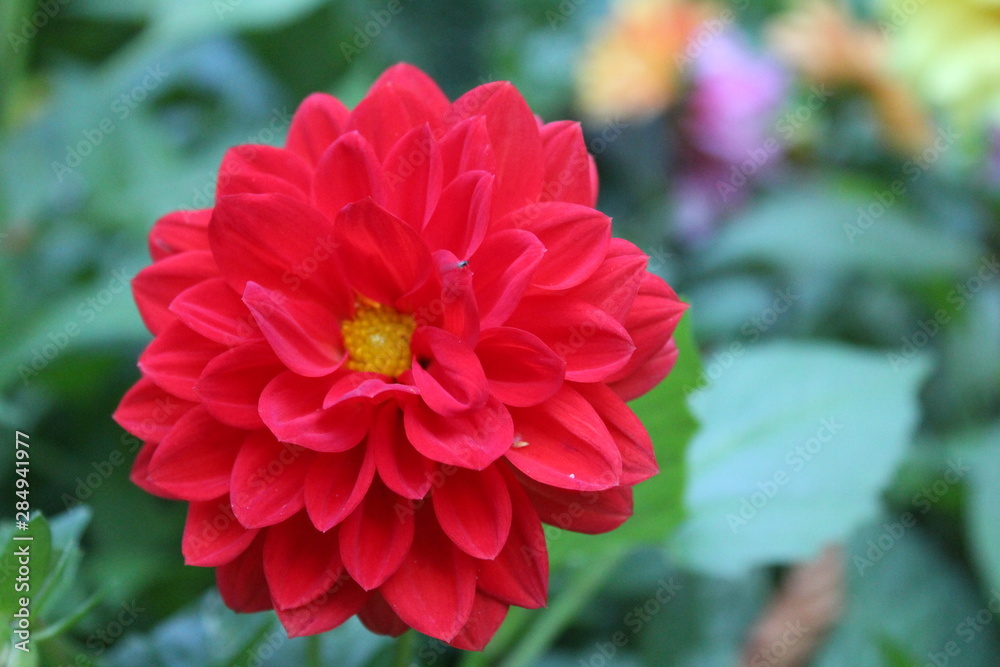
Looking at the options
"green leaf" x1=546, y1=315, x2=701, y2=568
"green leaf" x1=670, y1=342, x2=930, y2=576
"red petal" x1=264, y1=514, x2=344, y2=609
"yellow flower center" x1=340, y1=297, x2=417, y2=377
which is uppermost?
"yellow flower center" x1=340, y1=297, x2=417, y2=377

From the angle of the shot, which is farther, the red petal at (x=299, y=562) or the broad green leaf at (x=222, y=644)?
the broad green leaf at (x=222, y=644)

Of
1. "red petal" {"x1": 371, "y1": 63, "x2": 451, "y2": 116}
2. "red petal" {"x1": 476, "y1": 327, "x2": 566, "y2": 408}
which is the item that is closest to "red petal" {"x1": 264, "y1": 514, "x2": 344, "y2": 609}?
"red petal" {"x1": 476, "y1": 327, "x2": 566, "y2": 408}

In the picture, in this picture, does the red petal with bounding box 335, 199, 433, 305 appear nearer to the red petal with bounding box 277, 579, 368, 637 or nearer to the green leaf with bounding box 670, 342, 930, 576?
the red petal with bounding box 277, 579, 368, 637

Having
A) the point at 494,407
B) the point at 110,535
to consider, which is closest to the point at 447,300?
the point at 494,407

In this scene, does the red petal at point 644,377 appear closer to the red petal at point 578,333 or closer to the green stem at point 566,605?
the red petal at point 578,333

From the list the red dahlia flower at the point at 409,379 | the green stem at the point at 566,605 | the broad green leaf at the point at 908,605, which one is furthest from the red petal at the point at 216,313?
the broad green leaf at the point at 908,605

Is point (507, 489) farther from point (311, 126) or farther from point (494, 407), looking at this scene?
point (311, 126)
